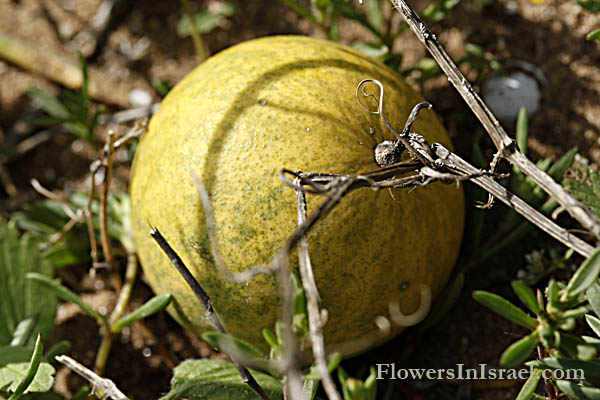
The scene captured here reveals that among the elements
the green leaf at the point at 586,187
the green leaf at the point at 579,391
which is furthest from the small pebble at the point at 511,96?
A: the green leaf at the point at 579,391

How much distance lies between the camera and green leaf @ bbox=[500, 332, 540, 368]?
51.6 inches

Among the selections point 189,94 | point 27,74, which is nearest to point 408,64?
point 189,94

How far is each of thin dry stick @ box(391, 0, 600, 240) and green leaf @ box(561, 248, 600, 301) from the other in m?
0.05

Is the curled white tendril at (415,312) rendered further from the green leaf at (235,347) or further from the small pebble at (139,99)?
the small pebble at (139,99)

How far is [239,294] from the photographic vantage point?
169cm

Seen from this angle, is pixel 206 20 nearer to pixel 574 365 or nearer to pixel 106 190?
pixel 106 190

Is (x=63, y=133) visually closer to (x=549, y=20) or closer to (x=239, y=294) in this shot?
(x=239, y=294)

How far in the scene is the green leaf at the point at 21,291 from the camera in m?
2.14

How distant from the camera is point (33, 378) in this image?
5.74 ft

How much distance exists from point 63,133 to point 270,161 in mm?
1786

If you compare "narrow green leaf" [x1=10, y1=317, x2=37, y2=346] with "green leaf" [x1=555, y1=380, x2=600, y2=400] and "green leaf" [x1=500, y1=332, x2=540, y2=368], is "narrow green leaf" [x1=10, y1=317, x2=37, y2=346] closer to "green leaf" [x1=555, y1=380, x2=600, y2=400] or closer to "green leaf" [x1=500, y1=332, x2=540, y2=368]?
"green leaf" [x1=500, y1=332, x2=540, y2=368]

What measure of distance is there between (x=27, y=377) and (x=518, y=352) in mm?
1308

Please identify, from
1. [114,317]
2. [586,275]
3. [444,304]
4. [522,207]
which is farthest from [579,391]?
[114,317]

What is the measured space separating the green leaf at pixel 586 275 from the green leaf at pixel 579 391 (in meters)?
0.24
